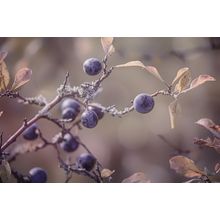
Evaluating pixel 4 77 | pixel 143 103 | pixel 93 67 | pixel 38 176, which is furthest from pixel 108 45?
pixel 38 176

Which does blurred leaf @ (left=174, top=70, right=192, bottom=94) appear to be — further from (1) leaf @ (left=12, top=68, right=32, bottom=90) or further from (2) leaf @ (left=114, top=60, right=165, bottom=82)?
(1) leaf @ (left=12, top=68, right=32, bottom=90)

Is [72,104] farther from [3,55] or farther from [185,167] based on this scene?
[185,167]

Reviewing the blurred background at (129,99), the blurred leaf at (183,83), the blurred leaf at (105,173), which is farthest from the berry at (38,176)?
the blurred leaf at (183,83)

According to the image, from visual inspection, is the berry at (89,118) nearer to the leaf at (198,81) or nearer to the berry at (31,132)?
the berry at (31,132)

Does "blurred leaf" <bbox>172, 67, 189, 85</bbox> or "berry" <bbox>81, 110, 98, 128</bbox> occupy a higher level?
"blurred leaf" <bbox>172, 67, 189, 85</bbox>

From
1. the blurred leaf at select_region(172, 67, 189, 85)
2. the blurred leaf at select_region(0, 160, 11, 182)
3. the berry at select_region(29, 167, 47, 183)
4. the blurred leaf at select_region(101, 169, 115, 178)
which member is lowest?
the blurred leaf at select_region(101, 169, 115, 178)

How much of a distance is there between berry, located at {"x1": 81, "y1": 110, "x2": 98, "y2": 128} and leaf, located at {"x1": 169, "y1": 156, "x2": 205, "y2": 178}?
228 millimetres

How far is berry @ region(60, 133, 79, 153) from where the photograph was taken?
1395 millimetres

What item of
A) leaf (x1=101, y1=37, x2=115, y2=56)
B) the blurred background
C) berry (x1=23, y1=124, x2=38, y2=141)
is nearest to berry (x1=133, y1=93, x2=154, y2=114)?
the blurred background

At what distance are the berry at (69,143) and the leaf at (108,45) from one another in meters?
0.24

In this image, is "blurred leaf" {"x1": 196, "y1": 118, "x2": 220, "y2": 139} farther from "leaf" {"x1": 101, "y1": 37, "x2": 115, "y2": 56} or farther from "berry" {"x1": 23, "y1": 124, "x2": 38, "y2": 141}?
"berry" {"x1": 23, "y1": 124, "x2": 38, "y2": 141}
